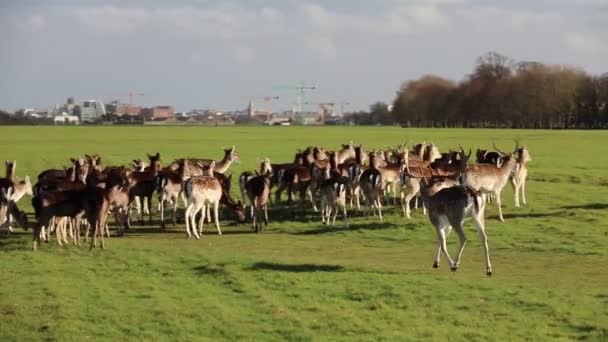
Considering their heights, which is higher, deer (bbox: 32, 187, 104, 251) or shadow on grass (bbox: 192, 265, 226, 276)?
deer (bbox: 32, 187, 104, 251)

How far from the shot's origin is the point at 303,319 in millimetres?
10898

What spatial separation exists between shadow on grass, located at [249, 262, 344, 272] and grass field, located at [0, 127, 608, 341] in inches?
1.4

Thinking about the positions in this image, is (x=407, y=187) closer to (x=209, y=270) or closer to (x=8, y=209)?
(x=209, y=270)

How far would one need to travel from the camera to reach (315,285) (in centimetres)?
1282

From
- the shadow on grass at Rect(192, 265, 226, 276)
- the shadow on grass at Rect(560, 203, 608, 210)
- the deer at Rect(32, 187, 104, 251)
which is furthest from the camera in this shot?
the shadow on grass at Rect(560, 203, 608, 210)

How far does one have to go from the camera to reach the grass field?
10531mm

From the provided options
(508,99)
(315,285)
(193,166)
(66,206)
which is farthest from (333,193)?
(508,99)

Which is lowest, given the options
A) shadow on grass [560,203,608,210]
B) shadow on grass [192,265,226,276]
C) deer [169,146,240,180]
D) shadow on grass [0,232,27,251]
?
shadow on grass [0,232,27,251]

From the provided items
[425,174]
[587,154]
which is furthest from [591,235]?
[587,154]

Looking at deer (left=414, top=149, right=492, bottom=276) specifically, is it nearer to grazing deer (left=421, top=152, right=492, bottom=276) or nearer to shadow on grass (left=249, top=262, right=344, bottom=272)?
grazing deer (left=421, top=152, right=492, bottom=276)

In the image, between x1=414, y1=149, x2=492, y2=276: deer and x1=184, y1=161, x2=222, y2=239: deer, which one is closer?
x1=414, y1=149, x2=492, y2=276: deer

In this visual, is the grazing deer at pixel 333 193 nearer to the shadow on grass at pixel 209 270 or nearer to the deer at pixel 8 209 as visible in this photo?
the shadow on grass at pixel 209 270

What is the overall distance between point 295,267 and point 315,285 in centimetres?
166

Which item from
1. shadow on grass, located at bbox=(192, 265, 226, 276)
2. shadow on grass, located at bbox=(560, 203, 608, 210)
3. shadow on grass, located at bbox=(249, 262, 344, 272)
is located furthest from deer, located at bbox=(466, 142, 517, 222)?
shadow on grass, located at bbox=(192, 265, 226, 276)
